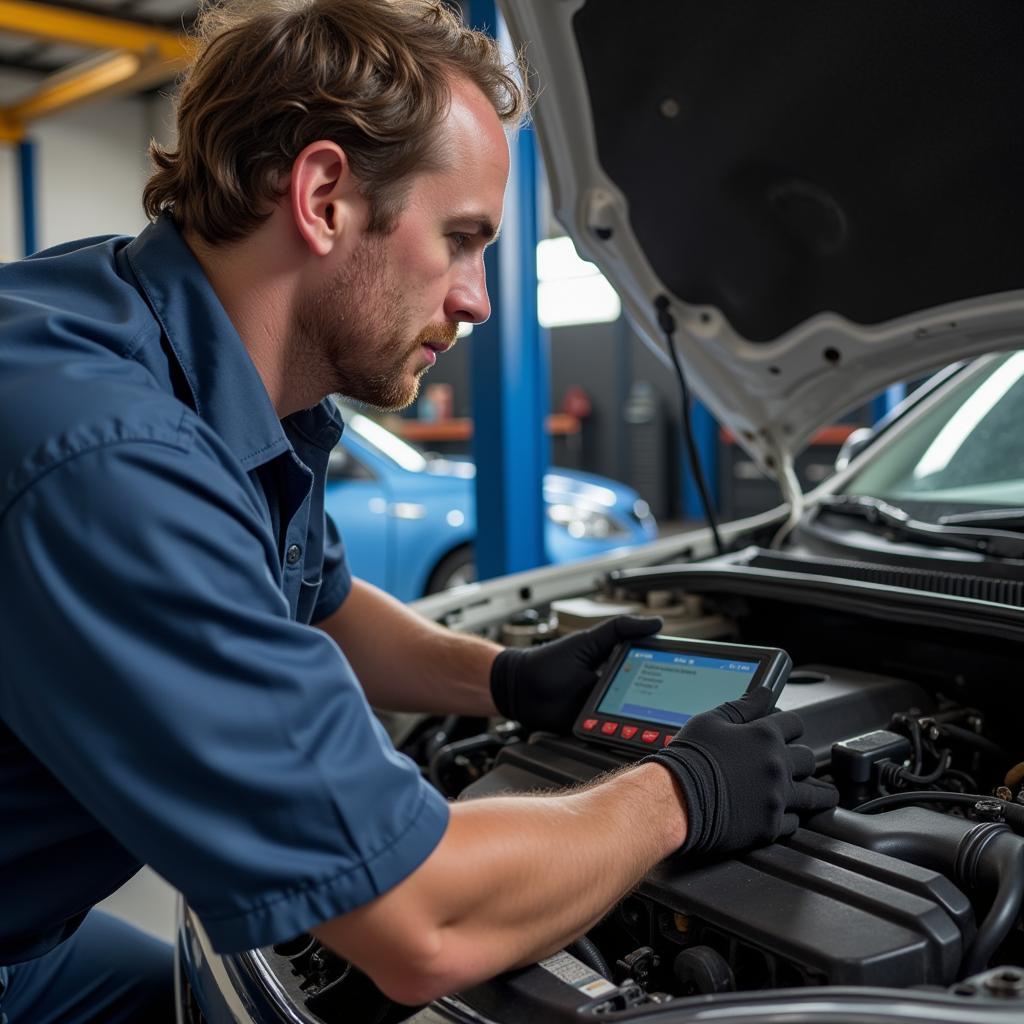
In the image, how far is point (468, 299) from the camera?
1.34 metres

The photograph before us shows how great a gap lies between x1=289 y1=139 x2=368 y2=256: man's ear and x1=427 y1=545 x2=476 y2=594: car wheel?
3871 mm

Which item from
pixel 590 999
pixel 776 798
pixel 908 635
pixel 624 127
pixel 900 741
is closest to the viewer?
pixel 590 999

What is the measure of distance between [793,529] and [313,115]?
1370 mm

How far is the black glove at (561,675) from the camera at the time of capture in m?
1.59

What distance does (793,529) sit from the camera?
2.28 metres

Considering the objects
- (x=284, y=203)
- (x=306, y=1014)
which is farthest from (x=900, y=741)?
(x=284, y=203)

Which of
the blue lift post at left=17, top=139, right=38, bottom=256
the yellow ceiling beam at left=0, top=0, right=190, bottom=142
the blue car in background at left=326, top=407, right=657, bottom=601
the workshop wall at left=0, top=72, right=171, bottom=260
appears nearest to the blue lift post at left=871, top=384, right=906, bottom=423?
the blue car in background at left=326, top=407, right=657, bottom=601

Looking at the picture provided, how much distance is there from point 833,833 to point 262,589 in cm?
67

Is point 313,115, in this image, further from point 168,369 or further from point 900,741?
point 900,741

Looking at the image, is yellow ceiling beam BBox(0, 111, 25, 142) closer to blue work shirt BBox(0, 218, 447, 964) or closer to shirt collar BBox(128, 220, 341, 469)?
shirt collar BBox(128, 220, 341, 469)

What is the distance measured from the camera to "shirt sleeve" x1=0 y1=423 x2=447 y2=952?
89 centimetres

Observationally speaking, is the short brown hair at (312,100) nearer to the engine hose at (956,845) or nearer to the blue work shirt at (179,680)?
the blue work shirt at (179,680)

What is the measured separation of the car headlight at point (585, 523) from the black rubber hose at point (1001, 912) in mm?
3981

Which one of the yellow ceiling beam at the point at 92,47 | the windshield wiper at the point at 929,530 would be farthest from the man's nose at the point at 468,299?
→ the yellow ceiling beam at the point at 92,47
